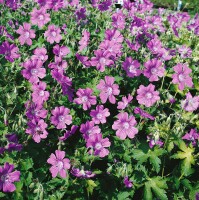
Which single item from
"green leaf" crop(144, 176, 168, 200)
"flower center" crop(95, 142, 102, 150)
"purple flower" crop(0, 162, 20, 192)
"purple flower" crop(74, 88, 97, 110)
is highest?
"purple flower" crop(74, 88, 97, 110)

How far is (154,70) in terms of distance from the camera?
269 centimetres

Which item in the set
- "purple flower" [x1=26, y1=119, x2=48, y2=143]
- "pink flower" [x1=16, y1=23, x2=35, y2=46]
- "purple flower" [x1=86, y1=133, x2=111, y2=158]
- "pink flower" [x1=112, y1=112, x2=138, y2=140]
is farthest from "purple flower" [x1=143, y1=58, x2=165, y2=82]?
"pink flower" [x1=16, y1=23, x2=35, y2=46]

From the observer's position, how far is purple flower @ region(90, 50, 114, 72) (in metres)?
2.60

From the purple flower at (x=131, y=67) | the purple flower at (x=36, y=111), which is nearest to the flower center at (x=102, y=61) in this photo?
the purple flower at (x=131, y=67)

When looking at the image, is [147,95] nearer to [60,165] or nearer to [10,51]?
[60,165]

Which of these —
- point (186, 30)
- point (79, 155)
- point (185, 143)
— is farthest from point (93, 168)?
point (186, 30)

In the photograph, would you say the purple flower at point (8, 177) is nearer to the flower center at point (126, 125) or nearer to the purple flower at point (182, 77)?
the flower center at point (126, 125)

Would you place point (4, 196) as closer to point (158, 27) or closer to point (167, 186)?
point (167, 186)

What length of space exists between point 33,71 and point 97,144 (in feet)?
2.28

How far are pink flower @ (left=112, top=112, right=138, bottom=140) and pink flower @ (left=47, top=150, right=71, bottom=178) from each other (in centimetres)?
42

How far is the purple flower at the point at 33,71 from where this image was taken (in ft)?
8.05

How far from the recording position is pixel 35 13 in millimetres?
3119

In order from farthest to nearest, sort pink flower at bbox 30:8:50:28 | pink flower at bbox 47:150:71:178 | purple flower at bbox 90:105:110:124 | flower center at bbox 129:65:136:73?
1. pink flower at bbox 30:8:50:28
2. flower center at bbox 129:65:136:73
3. purple flower at bbox 90:105:110:124
4. pink flower at bbox 47:150:71:178

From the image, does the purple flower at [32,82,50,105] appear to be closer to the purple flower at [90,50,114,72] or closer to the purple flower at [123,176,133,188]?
the purple flower at [90,50,114,72]
